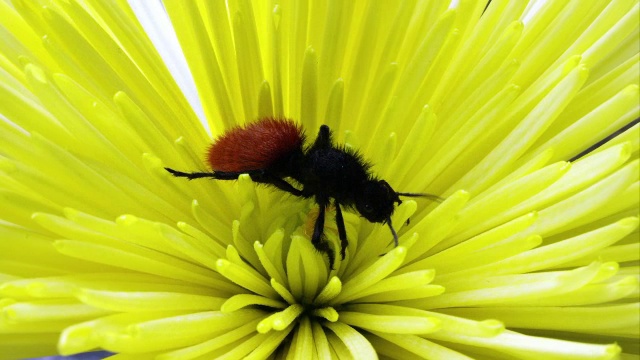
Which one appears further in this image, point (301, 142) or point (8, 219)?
point (301, 142)

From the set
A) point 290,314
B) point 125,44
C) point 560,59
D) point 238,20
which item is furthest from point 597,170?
point 125,44

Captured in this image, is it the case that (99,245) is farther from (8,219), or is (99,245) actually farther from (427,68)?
(427,68)

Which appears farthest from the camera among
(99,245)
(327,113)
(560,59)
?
(327,113)

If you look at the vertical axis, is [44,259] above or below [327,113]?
below

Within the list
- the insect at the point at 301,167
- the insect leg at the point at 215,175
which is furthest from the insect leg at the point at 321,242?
the insect leg at the point at 215,175

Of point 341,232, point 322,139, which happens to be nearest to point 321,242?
point 341,232

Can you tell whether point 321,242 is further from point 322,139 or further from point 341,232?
point 322,139
